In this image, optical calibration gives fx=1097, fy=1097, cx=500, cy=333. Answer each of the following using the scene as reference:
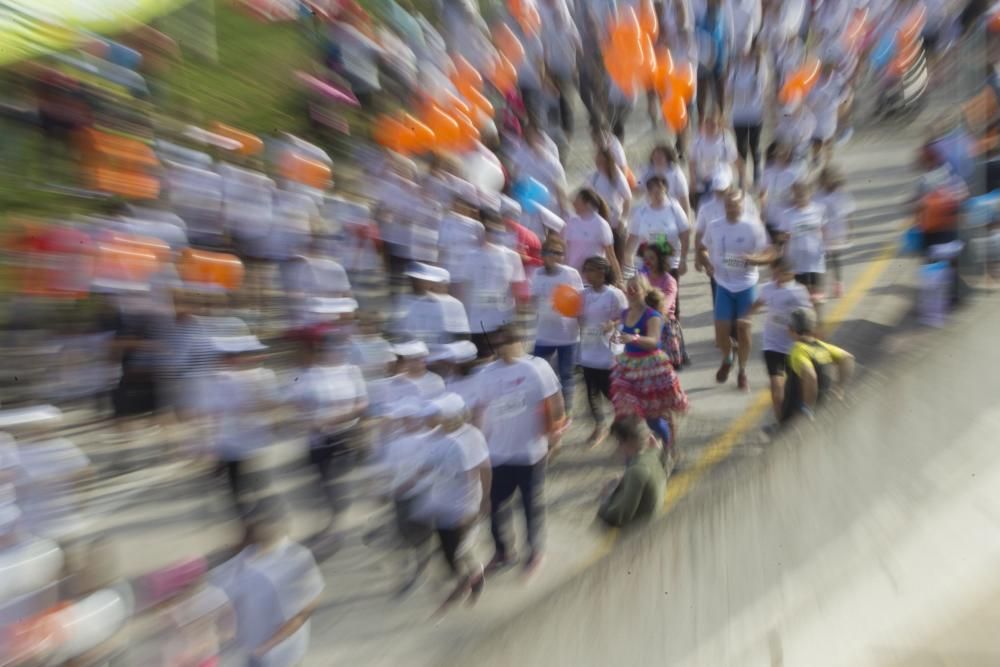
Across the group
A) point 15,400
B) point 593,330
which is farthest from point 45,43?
point 593,330

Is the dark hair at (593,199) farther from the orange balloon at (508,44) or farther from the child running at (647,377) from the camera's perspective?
the orange balloon at (508,44)

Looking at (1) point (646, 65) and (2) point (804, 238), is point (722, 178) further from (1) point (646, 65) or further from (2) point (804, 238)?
(1) point (646, 65)

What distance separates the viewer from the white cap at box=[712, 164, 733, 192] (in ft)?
33.5

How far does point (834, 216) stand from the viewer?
386 inches

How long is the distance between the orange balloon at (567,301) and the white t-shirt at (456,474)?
6.43 feet

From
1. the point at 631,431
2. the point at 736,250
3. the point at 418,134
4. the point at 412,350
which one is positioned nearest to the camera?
the point at 631,431

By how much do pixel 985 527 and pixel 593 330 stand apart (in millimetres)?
3089

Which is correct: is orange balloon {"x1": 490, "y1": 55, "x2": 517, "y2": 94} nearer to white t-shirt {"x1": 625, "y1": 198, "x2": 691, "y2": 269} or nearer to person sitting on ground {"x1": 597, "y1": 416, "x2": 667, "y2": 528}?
white t-shirt {"x1": 625, "y1": 198, "x2": 691, "y2": 269}

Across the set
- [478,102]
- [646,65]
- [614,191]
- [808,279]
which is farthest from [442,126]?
[646,65]

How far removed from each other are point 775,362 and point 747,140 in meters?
5.74

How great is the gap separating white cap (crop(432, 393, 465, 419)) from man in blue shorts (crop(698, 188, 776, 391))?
342 centimetres

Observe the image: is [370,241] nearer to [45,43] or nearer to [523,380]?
[45,43]

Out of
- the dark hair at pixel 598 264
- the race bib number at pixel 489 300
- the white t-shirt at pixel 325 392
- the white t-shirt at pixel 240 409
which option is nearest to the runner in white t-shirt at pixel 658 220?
the dark hair at pixel 598 264

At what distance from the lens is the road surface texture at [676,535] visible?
4.69m
